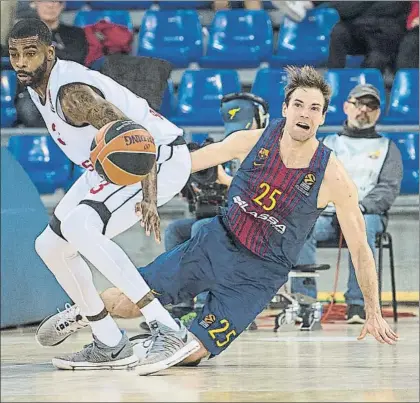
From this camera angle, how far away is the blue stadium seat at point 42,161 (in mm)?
10578

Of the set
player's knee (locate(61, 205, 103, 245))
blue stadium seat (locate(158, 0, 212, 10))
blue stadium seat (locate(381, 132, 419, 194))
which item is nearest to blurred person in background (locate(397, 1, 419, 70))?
blue stadium seat (locate(381, 132, 419, 194))

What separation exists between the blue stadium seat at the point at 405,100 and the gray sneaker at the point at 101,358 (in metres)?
5.77

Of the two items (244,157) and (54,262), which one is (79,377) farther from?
(244,157)

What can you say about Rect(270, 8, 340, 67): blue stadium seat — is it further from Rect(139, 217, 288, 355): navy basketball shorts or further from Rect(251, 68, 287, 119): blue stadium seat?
Rect(139, 217, 288, 355): navy basketball shorts

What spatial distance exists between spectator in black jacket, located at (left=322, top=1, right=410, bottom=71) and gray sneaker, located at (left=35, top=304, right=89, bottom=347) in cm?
591

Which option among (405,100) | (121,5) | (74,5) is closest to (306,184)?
(405,100)

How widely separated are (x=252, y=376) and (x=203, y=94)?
620cm

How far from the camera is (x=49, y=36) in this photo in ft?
18.8

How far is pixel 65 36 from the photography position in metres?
10.8

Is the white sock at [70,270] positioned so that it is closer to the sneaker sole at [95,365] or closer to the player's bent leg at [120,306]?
the sneaker sole at [95,365]

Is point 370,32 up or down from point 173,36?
up

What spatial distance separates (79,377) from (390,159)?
4717 millimetres

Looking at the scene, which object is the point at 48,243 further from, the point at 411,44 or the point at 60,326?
the point at 411,44

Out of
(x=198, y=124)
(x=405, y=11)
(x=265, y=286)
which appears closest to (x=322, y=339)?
(x=265, y=286)
